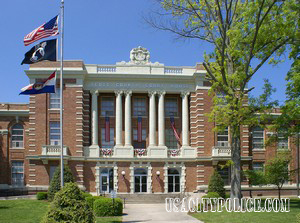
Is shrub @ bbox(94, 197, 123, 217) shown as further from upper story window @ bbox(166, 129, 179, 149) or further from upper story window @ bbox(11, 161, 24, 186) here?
upper story window @ bbox(11, 161, 24, 186)

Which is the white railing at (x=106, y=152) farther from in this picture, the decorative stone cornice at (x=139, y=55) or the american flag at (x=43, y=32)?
the american flag at (x=43, y=32)

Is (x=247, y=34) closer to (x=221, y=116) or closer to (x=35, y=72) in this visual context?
(x=221, y=116)

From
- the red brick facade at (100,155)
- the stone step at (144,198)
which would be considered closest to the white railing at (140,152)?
the red brick facade at (100,155)

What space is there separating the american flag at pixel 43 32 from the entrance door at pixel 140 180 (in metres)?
20.1

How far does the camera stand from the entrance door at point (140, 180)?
39.9 metres

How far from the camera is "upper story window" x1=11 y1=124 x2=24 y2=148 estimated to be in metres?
42.6

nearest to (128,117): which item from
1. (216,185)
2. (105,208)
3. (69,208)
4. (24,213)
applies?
(216,185)

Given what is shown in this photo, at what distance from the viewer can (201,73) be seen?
129 ft

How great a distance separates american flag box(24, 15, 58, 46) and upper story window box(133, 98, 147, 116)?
64.4 feet

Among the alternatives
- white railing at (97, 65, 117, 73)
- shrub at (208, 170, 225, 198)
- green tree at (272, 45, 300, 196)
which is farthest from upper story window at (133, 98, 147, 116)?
green tree at (272, 45, 300, 196)

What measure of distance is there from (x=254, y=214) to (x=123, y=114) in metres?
22.2

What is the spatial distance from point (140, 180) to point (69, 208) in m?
26.6

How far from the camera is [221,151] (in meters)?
38.9

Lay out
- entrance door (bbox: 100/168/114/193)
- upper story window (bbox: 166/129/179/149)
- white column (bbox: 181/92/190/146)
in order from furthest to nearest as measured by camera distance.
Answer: upper story window (bbox: 166/129/179/149), white column (bbox: 181/92/190/146), entrance door (bbox: 100/168/114/193)
